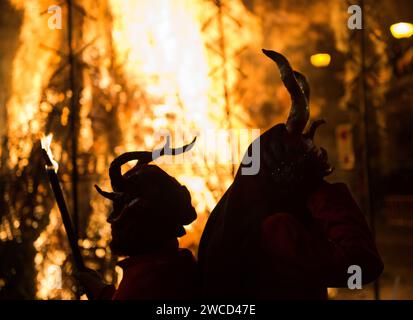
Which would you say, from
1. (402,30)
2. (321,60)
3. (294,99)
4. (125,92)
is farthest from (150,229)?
(321,60)

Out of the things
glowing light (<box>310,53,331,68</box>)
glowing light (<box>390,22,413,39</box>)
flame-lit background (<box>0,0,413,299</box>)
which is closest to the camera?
flame-lit background (<box>0,0,413,299</box>)

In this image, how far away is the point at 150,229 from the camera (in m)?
1.99

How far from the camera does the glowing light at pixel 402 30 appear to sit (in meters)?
5.69

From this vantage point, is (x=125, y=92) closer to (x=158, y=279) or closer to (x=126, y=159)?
(x=126, y=159)

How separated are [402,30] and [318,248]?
4.58 m

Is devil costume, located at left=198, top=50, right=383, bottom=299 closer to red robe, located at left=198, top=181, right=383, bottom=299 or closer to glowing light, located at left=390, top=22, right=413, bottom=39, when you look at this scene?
red robe, located at left=198, top=181, right=383, bottom=299

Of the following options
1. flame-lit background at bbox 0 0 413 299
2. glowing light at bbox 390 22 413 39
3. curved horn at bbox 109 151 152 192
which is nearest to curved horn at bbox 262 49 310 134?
curved horn at bbox 109 151 152 192

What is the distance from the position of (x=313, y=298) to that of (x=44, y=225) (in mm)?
3926

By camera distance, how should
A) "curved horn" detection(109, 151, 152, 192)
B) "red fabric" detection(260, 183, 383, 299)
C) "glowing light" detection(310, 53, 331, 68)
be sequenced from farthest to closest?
"glowing light" detection(310, 53, 331, 68) → "curved horn" detection(109, 151, 152, 192) → "red fabric" detection(260, 183, 383, 299)

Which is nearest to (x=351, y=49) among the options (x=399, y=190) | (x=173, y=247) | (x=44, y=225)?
(x=399, y=190)

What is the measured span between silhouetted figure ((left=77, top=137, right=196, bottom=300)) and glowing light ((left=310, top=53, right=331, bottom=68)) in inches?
190

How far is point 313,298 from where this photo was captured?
1.82 metres

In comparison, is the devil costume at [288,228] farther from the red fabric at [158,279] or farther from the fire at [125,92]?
the fire at [125,92]

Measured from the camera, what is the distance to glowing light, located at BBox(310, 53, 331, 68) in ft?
21.5
